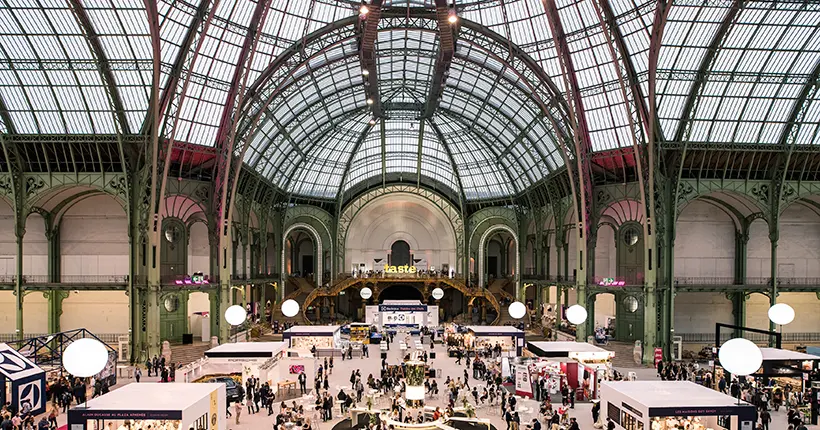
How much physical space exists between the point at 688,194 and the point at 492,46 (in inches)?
694

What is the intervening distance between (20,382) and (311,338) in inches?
789

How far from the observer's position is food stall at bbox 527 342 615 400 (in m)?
33.8

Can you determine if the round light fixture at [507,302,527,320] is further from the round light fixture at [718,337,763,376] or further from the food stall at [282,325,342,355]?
the round light fixture at [718,337,763,376]

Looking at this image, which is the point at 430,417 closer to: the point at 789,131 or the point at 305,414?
the point at 305,414

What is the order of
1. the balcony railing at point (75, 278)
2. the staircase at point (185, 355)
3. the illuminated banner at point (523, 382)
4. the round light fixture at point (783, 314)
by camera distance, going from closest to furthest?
the round light fixture at point (783, 314) → the illuminated banner at point (523, 382) → the staircase at point (185, 355) → the balcony railing at point (75, 278)

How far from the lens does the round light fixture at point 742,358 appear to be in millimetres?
21875

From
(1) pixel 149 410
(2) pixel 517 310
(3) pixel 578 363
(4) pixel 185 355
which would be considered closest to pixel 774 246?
(2) pixel 517 310

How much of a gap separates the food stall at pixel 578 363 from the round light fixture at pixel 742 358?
1161 cm

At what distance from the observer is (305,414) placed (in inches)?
1212

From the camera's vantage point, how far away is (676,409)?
72.0ft

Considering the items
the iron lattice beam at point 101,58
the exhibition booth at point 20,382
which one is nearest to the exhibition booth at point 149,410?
the exhibition booth at point 20,382

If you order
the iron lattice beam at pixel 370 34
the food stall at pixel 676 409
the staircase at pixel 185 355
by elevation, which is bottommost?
the staircase at pixel 185 355

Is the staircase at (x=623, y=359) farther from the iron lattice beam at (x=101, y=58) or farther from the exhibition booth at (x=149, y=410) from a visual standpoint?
the iron lattice beam at (x=101, y=58)

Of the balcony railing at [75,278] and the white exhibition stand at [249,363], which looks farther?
the balcony railing at [75,278]
